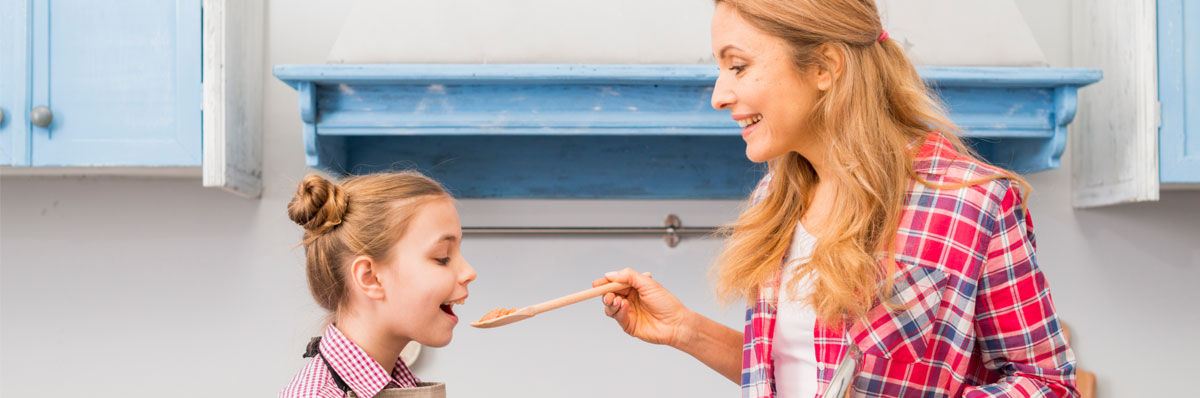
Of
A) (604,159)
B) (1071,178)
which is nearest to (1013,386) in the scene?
(604,159)

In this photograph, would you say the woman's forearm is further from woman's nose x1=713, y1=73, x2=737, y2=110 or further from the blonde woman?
woman's nose x1=713, y1=73, x2=737, y2=110

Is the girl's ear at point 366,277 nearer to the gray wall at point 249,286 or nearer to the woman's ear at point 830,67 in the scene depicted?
the woman's ear at point 830,67

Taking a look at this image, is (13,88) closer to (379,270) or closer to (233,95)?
(233,95)

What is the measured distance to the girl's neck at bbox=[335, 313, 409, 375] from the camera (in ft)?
3.60

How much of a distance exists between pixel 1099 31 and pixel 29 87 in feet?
6.44

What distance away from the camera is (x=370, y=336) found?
1.10m

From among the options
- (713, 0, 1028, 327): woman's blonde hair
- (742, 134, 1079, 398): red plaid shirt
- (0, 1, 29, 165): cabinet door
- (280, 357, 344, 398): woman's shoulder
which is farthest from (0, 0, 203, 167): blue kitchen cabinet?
(742, 134, 1079, 398): red plaid shirt

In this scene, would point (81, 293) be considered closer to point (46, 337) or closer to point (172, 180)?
point (46, 337)

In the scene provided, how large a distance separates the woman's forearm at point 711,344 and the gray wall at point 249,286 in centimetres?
67

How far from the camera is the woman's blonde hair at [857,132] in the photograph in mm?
904

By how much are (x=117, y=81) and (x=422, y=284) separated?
2.70 ft

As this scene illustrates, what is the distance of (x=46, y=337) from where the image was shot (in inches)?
74.0

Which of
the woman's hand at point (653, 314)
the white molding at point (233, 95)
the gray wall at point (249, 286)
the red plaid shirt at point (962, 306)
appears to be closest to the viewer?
the red plaid shirt at point (962, 306)

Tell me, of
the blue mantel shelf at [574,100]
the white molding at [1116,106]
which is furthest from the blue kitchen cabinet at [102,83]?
the white molding at [1116,106]
